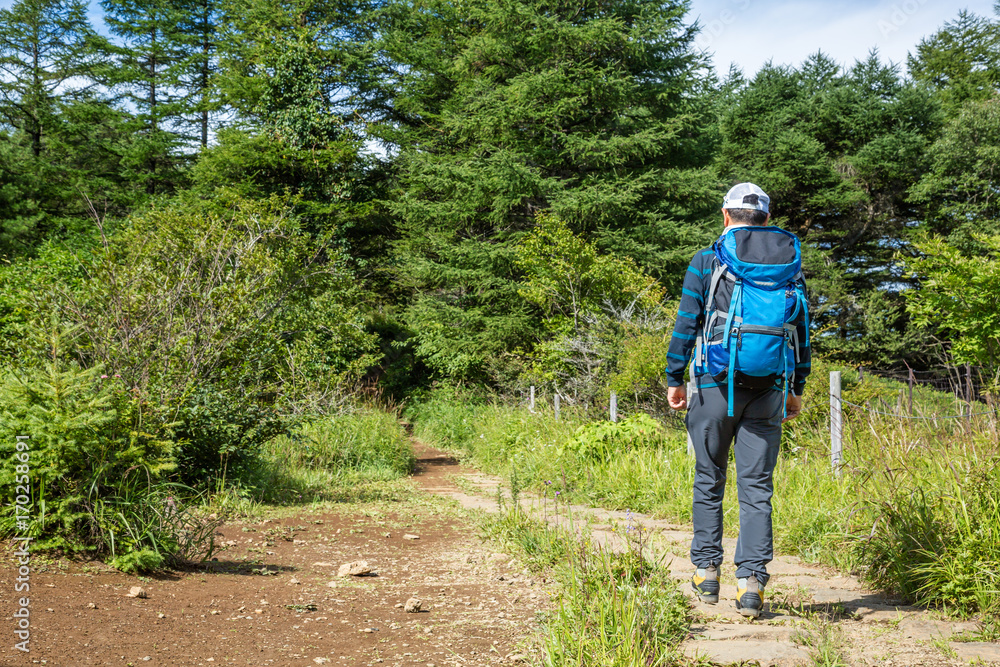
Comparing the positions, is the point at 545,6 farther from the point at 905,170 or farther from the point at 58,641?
the point at 58,641

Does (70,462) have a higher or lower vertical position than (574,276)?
lower

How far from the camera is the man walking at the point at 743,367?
10.5ft

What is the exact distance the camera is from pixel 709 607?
3336 mm

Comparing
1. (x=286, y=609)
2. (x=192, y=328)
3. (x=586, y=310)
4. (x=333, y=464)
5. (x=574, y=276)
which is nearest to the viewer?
(x=286, y=609)

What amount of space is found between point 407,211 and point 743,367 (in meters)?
18.0

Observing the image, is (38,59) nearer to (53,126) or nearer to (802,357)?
(53,126)

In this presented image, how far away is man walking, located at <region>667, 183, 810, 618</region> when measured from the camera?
3189 mm

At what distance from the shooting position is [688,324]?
3375 millimetres

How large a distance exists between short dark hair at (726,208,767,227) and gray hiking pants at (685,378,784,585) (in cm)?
76

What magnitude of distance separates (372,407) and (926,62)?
25.9 meters

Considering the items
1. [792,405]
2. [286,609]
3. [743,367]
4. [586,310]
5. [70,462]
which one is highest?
[586,310]

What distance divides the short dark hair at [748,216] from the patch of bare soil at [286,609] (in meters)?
2.13

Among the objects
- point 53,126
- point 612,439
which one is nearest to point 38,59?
point 53,126

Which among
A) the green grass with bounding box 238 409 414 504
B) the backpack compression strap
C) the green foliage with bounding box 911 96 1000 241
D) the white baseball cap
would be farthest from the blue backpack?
the green foliage with bounding box 911 96 1000 241
